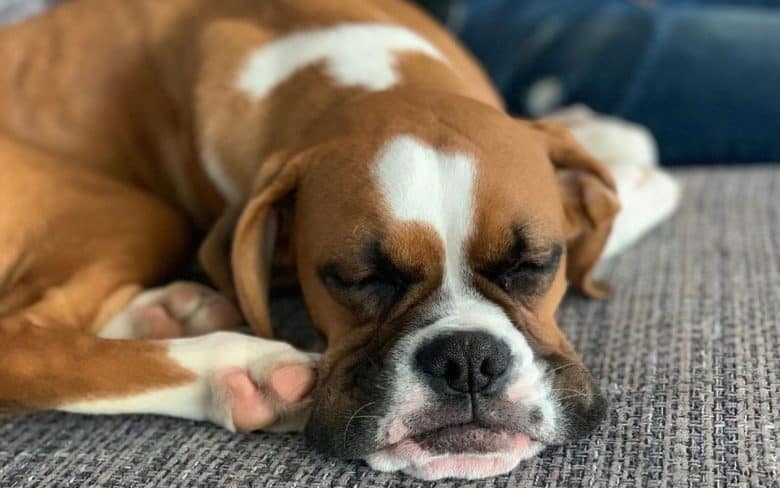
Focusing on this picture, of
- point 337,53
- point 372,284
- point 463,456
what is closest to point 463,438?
point 463,456

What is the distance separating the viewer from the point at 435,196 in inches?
56.9

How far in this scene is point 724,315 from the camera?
1.68m

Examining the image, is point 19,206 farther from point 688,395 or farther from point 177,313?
point 688,395

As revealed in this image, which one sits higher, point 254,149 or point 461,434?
point 254,149

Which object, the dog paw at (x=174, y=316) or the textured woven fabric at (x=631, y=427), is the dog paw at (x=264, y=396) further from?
the dog paw at (x=174, y=316)

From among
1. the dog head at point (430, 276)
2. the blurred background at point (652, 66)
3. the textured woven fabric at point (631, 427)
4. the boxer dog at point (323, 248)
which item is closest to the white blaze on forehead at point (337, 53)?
the boxer dog at point (323, 248)

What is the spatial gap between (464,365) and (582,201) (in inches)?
22.3

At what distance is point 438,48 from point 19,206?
3.00 ft

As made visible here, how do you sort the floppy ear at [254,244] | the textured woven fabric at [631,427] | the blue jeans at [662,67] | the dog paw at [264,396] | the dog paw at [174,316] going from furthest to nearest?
1. the blue jeans at [662,67]
2. the dog paw at [174,316]
3. the floppy ear at [254,244]
4. the dog paw at [264,396]
5. the textured woven fabric at [631,427]

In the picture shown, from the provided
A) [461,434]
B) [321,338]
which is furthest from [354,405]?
[321,338]

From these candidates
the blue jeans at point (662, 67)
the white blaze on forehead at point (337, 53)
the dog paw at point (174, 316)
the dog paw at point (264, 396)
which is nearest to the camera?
the dog paw at point (264, 396)

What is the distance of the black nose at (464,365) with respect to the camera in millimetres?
1297

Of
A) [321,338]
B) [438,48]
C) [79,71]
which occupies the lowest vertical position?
[321,338]

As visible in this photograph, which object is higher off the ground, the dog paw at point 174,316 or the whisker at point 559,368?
the dog paw at point 174,316
